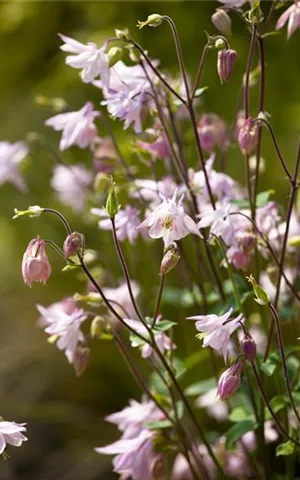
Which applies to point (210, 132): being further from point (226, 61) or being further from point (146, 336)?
point (146, 336)

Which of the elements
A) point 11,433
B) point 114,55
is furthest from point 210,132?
point 11,433

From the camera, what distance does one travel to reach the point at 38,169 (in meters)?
2.75

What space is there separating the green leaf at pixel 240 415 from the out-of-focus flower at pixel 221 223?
32cm

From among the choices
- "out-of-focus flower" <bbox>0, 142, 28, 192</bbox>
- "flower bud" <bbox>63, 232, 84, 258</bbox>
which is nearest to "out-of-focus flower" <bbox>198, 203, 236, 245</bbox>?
"flower bud" <bbox>63, 232, 84, 258</bbox>

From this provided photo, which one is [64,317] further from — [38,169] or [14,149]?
[38,169]

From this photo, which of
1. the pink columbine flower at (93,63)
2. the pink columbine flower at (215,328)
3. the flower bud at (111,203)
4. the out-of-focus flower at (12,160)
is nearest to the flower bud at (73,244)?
the flower bud at (111,203)

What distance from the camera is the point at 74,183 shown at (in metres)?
1.46

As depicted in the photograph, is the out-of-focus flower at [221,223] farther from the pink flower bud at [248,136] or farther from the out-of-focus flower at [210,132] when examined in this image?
the out-of-focus flower at [210,132]

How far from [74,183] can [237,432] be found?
0.63 meters

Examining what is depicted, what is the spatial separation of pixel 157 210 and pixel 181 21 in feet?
5.07

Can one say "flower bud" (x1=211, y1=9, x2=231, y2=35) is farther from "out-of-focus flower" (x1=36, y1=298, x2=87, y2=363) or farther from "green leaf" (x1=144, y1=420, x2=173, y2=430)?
"green leaf" (x1=144, y1=420, x2=173, y2=430)

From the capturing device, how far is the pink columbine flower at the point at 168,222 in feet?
2.81

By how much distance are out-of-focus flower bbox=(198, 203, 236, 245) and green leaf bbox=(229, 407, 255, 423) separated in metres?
0.32

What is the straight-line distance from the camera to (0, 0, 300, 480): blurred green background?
2215mm
